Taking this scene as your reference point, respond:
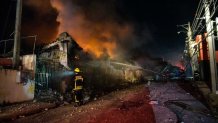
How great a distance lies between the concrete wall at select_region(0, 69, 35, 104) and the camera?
1344 centimetres

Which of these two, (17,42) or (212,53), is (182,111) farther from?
(17,42)

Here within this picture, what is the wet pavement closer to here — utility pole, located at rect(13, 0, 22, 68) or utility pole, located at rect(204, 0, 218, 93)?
utility pole, located at rect(204, 0, 218, 93)

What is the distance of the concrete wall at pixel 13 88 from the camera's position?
1344cm

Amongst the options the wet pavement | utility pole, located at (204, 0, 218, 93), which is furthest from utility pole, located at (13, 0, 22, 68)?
utility pole, located at (204, 0, 218, 93)

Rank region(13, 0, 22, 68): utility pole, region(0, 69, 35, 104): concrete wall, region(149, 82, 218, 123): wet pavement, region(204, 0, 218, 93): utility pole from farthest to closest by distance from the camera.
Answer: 1. region(13, 0, 22, 68): utility pole
2. region(0, 69, 35, 104): concrete wall
3. region(204, 0, 218, 93): utility pole
4. region(149, 82, 218, 123): wet pavement

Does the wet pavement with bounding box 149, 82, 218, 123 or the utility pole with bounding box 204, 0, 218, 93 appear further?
the utility pole with bounding box 204, 0, 218, 93

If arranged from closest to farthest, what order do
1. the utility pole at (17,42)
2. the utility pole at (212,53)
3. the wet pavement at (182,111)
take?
the wet pavement at (182,111), the utility pole at (212,53), the utility pole at (17,42)

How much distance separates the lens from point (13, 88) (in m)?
14.1

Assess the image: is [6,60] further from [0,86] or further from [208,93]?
[208,93]

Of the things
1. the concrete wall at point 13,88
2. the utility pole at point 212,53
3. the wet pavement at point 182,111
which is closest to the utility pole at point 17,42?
the concrete wall at point 13,88

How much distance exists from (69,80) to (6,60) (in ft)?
19.7

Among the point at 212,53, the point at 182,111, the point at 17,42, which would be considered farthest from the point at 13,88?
the point at 212,53

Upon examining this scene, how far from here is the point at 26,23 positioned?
32.5 m

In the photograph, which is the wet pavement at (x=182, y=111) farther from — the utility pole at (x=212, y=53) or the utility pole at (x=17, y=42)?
the utility pole at (x=17, y=42)
